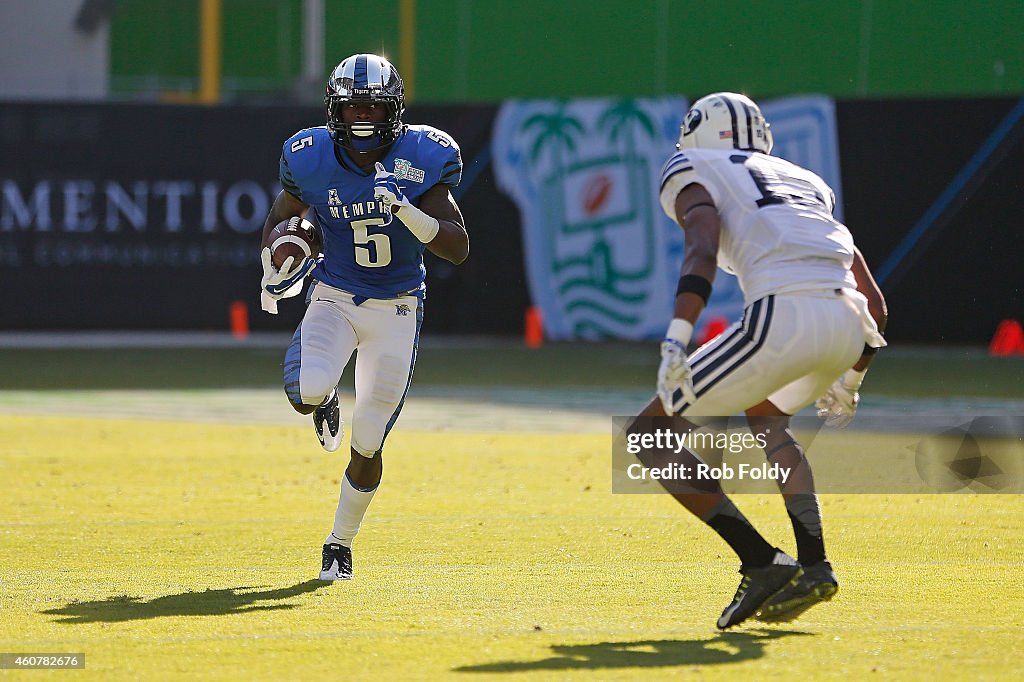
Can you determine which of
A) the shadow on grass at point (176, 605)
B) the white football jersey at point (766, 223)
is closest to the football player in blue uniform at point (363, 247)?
the shadow on grass at point (176, 605)

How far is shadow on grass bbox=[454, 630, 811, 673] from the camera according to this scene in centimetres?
466

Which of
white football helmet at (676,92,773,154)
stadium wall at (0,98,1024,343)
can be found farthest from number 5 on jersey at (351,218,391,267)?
stadium wall at (0,98,1024,343)

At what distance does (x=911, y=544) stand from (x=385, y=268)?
2577 millimetres

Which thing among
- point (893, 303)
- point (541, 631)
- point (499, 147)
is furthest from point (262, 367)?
point (541, 631)

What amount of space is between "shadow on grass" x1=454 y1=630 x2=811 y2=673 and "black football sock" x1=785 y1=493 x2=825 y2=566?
27cm

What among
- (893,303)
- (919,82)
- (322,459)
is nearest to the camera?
(322,459)

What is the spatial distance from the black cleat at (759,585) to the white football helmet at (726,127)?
1403mm

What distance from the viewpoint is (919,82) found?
71.2ft

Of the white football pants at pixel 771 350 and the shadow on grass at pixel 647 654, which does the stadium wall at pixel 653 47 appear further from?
the shadow on grass at pixel 647 654

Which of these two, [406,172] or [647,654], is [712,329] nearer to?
[406,172]

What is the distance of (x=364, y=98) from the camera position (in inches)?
247

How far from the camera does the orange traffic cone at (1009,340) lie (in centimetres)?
1683

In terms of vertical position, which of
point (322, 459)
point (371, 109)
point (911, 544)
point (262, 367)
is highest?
point (371, 109)

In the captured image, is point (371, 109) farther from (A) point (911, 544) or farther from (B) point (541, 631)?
(A) point (911, 544)
